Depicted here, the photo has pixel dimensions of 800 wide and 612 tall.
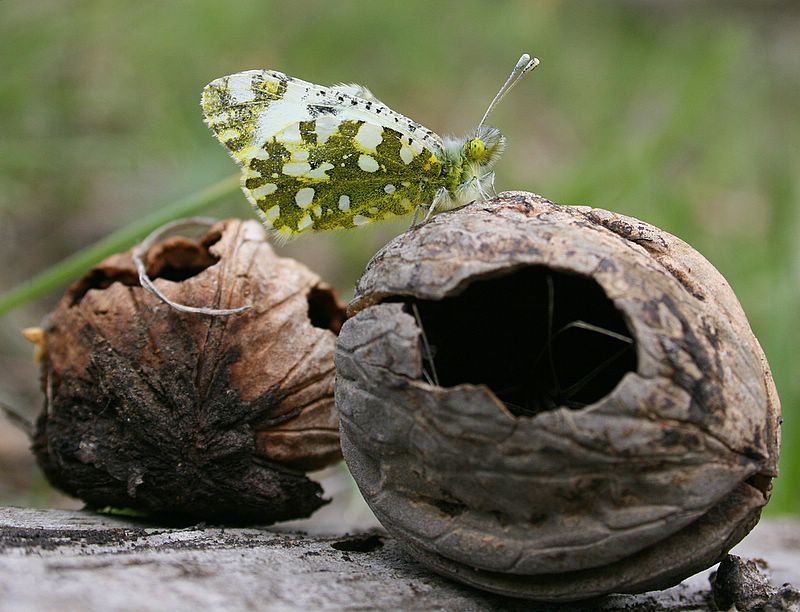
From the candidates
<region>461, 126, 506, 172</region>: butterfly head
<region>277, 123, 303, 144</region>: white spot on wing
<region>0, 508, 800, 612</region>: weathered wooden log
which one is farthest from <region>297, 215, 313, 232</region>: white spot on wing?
<region>0, 508, 800, 612</region>: weathered wooden log

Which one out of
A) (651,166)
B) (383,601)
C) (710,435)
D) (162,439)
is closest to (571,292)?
(710,435)

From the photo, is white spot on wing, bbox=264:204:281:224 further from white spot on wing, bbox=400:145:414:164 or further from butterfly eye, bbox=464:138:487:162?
butterfly eye, bbox=464:138:487:162

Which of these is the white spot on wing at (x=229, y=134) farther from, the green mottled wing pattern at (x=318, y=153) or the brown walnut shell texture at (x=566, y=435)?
the brown walnut shell texture at (x=566, y=435)

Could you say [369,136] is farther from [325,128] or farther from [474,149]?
[474,149]

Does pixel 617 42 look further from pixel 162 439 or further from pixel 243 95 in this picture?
pixel 162 439

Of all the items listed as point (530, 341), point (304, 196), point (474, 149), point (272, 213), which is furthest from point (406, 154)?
point (530, 341)
